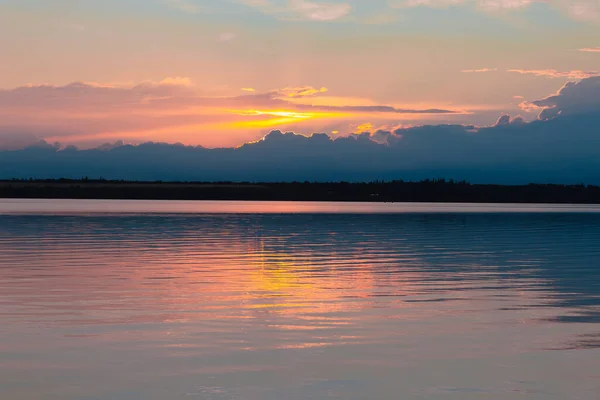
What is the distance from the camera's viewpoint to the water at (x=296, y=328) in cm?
1295

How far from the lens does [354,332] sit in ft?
57.8

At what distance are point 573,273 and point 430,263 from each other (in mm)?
5956

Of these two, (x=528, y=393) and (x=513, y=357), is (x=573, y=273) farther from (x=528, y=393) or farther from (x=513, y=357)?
(x=528, y=393)

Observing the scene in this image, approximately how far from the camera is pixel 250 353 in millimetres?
15289

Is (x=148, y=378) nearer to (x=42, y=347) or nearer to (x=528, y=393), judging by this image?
(x=42, y=347)

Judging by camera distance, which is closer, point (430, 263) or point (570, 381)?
point (570, 381)

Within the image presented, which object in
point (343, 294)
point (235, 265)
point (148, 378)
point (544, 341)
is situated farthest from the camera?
point (235, 265)

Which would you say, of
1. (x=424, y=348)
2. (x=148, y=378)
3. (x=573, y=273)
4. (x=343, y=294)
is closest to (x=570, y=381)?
(x=424, y=348)

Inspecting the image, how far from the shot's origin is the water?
42.5ft

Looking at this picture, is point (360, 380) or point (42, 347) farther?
point (42, 347)

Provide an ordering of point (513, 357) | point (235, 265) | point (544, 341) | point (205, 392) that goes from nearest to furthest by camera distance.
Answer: point (205, 392)
point (513, 357)
point (544, 341)
point (235, 265)

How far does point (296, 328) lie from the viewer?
1802 cm

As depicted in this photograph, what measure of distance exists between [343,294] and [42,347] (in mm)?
10272

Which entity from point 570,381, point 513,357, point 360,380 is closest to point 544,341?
point 513,357
